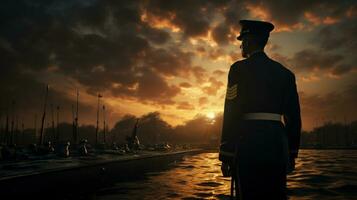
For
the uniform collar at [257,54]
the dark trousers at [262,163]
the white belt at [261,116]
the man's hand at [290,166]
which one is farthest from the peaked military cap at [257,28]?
the man's hand at [290,166]

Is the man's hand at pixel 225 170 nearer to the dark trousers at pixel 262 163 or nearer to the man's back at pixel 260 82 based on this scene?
the dark trousers at pixel 262 163

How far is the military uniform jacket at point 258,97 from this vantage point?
13.6ft

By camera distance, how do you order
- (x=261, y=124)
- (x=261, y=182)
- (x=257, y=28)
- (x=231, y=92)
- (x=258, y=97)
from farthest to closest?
(x=257, y=28)
(x=231, y=92)
(x=258, y=97)
(x=261, y=124)
(x=261, y=182)

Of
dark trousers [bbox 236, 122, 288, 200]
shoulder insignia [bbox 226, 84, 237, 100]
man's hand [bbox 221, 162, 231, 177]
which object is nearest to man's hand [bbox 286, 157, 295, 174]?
dark trousers [bbox 236, 122, 288, 200]

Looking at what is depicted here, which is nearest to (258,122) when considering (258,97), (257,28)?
(258,97)

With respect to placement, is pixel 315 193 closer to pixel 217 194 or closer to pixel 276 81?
pixel 217 194

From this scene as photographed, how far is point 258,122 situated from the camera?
4059mm

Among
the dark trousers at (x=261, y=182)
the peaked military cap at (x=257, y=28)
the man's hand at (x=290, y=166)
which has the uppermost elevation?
the peaked military cap at (x=257, y=28)

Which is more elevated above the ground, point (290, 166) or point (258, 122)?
point (258, 122)

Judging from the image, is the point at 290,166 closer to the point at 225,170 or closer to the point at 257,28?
the point at 225,170

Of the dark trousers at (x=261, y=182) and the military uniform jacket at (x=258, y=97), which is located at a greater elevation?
the military uniform jacket at (x=258, y=97)

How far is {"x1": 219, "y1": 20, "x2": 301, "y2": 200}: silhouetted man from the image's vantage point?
3930 millimetres

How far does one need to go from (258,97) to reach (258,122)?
0.33m

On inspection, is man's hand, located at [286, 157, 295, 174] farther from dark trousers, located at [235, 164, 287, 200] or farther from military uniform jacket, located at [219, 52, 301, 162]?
dark trousers, located at [235, 164, 287, 200]
